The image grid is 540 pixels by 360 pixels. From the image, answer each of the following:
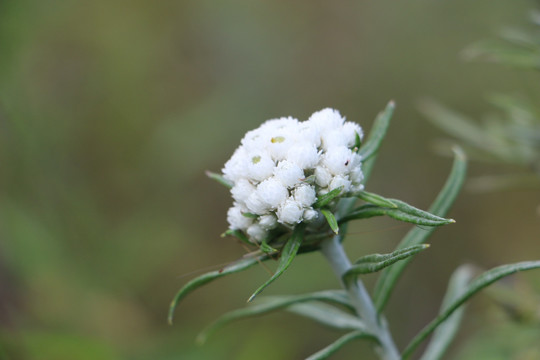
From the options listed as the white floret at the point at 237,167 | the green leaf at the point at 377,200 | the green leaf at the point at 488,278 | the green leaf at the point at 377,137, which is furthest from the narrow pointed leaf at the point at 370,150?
the green leaf at the point at 488,278

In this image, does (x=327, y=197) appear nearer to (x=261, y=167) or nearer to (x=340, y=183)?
(x=340, y=183)

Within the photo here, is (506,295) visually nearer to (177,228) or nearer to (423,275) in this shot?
(423,275)

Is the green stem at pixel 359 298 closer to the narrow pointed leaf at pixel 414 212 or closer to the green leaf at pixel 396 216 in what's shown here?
the green leaf at pixel 396 216

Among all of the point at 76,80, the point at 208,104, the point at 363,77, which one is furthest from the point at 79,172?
the point at 363,77

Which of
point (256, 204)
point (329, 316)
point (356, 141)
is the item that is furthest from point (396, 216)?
point (329, 316)

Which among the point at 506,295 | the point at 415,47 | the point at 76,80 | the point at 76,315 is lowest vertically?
the point at 506,295

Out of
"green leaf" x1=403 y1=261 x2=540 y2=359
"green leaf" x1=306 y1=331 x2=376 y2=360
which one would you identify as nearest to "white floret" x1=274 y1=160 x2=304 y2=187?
"green leaf" x1=306 y1=331 x2=376 y2=360
